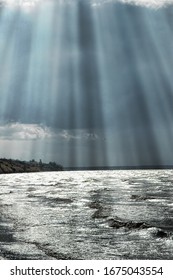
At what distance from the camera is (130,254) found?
48.8ft

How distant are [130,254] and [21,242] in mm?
4341

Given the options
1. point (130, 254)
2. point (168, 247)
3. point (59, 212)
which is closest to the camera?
point (130, 254)

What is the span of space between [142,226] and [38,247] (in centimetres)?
630

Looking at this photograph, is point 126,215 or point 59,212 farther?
point 59,212

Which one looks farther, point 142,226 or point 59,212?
point 59,212

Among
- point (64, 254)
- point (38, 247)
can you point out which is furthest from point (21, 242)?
point (64, 254)

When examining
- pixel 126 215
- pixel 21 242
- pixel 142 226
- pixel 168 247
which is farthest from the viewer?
pixel 126 215

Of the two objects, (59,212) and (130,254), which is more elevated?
(59,212)

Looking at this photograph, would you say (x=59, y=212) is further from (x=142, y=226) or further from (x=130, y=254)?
(x=130, y=254)
